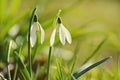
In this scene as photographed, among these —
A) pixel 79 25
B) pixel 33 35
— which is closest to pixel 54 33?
pixel 33 35

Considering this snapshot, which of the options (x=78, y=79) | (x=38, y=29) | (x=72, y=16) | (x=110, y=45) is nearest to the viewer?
(x=38, y=29)

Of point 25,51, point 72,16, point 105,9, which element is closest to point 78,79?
point 25,51

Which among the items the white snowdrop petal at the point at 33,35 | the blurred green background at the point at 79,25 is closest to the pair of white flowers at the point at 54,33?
the white snowdrop petal at the point at 33,35

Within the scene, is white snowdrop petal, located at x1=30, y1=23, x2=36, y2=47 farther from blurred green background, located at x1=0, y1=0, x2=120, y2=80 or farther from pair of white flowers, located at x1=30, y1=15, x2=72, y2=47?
blurred green background, located at x1=0, y1=0, x2=120, y2=80

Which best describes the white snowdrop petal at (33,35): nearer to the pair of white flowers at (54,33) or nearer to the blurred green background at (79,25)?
the pair of white flowers at (54,33)

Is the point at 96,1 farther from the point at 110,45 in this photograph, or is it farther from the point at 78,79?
the point at 78,79

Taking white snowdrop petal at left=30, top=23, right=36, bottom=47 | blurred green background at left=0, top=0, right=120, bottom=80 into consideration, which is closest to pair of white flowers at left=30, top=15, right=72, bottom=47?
white snowdrop petal at left=30, top=23, right=36, bottom=47

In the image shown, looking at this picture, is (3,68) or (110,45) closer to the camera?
(3,68)

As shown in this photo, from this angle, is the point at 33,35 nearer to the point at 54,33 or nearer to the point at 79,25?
the point at 54,33
